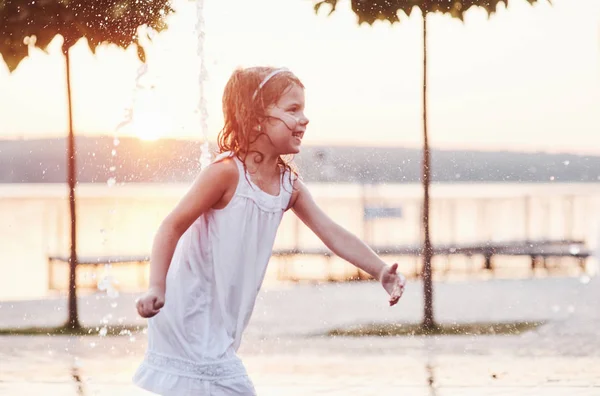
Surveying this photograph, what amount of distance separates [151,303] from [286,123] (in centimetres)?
74

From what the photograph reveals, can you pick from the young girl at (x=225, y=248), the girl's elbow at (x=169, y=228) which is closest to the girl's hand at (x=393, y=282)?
the young girl at (x=225, y=248)

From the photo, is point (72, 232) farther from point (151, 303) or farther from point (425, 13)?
point (151, 303)

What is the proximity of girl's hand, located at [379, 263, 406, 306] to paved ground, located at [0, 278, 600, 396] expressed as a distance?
3.23m

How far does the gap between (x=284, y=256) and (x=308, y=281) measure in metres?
1.92

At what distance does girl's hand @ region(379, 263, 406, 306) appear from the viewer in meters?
3.71

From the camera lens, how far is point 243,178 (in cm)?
373

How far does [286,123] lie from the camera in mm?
3768

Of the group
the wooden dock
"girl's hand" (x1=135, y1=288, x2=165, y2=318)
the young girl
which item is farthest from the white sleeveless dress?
the wooden dock

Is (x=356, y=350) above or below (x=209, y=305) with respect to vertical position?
below

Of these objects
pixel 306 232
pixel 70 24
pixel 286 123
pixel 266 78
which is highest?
pixel 70 24

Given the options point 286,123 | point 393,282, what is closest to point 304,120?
point 286,123

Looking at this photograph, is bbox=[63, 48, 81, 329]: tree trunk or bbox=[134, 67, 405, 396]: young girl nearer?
bbox=[134, 67, 405, 396]: young girl

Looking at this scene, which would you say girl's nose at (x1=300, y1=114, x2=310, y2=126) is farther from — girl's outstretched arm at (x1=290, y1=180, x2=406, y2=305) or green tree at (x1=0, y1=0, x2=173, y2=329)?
green tree at (x1=0, y1=0, x2=173, y2=329)

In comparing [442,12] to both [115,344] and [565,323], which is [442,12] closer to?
[565,323]
